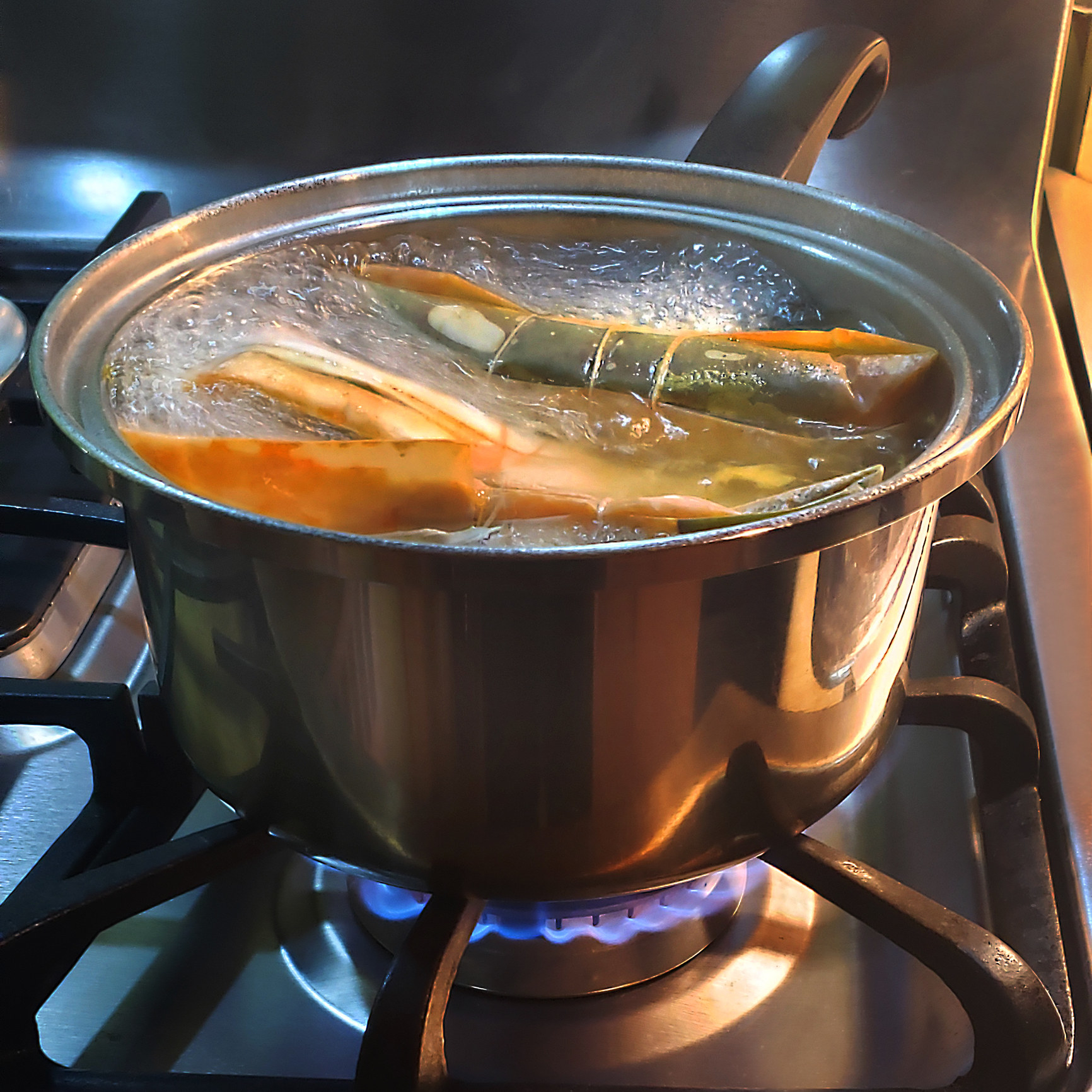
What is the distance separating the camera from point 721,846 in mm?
418

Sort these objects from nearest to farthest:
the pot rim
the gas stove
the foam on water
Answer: the pot rim < the gas stove < the foam on water

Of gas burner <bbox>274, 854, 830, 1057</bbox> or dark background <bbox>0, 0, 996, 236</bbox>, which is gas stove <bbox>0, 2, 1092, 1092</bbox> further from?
dark background <bbox>0, 0, 996, 236</bbox>

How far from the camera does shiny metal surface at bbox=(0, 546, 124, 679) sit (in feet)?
2.03

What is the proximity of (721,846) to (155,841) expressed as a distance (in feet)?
0.92

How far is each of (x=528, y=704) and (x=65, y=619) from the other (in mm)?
414

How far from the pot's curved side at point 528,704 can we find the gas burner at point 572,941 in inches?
3.3

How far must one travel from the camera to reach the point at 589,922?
0.50m

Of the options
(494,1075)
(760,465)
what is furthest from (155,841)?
(760,465)

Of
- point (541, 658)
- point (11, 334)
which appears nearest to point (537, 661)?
point (541, 658)

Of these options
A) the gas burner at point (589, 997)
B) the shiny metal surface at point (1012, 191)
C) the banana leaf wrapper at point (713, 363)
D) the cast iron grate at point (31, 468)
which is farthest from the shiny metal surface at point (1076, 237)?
the cast iron grate at point (31, 468)

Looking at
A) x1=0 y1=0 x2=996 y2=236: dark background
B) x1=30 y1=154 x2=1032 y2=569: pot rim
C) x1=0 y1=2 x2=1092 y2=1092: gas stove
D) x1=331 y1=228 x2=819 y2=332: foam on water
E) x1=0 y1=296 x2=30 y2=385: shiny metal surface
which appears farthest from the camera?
x1=0 y1=0 x2=996 y2=236: dark background

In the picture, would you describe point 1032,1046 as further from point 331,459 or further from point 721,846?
point 331,459

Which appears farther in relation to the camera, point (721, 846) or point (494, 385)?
point (494, 385)

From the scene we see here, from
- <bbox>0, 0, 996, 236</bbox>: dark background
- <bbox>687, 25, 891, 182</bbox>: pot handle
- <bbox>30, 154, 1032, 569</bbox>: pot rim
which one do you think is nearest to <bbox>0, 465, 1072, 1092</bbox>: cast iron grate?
<bbox>30, 154, 1032, 569</bbox>: pot rim
